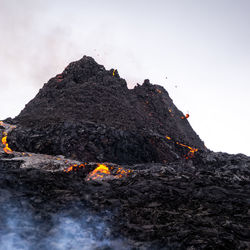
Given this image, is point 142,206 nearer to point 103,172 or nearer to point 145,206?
point 145,206

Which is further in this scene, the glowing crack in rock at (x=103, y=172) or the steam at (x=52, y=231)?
the glowing crack in rock at (x=103, y=172)

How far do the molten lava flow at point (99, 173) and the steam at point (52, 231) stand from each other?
19.7ft

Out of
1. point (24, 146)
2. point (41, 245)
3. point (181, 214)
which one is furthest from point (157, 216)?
point (24, 146)

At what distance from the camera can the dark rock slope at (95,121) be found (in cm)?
2586

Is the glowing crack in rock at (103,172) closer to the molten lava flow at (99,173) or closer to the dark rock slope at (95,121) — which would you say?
the molten lava flow at (99,173)

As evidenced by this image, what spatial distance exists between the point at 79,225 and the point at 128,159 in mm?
18876

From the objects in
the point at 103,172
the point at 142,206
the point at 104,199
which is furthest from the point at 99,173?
the point at 142,206

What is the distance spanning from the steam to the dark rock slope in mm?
15645

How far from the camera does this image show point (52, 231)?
8.05 meters

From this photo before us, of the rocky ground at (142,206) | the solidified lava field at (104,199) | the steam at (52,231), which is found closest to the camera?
the steam at (52,231)

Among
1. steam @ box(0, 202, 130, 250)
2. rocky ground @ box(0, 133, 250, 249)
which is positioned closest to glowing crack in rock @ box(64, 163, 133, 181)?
rocky ground @ box(0, 133, 250, 249)

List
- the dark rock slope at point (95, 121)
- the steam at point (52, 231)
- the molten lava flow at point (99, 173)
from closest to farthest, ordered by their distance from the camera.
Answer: the steam at point (52, 231) → the molten lava flow at point (99, 173) → the dark rock slope at point (95, 121)

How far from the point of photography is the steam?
7249 millimetres

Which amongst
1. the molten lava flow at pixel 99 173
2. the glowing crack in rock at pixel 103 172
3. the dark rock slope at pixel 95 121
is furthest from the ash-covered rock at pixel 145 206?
the dark rock slope at pixel 95 121
